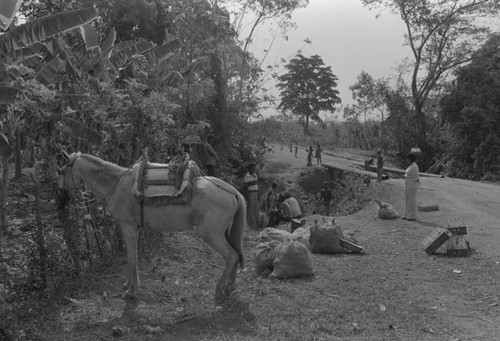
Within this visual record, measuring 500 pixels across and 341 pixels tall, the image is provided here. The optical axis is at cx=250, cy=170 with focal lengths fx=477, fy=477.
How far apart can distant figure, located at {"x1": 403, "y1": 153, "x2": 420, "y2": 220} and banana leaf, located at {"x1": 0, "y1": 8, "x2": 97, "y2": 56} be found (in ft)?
24.7

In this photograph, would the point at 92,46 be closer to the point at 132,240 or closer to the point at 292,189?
the point at 132,240

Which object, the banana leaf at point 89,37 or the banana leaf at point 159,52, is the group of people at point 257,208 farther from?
the banana leaf at point 89,37

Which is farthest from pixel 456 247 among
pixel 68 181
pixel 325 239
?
pixel 68 181

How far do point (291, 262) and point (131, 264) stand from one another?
7.18 ft

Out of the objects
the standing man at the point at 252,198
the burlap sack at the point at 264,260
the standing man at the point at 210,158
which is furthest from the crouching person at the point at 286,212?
the burlap sack at the point at 264,260

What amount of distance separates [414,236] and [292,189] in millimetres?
11632

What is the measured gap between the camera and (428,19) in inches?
1225

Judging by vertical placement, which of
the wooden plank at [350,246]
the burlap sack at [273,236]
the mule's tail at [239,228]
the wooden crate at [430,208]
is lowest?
the wooden plank at [350,246]

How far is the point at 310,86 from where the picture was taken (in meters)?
53.3

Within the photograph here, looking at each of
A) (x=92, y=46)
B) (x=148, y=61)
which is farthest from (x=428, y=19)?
(x=92, y=46)

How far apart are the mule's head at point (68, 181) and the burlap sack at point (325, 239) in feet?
13.8

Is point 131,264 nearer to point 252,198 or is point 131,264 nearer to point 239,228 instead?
point 239,228

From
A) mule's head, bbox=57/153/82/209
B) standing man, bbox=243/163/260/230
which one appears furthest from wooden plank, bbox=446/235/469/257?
mule's head, bbox=57/153/82/209

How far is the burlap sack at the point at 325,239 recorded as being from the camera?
8.25 metres
